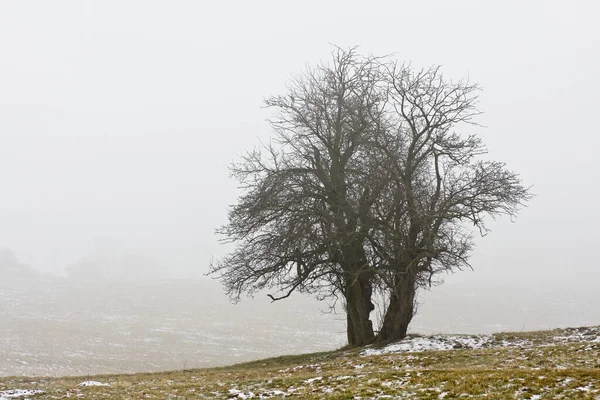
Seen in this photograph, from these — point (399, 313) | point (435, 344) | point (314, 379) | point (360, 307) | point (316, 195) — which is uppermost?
point (316, 195)

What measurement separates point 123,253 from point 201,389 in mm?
127386

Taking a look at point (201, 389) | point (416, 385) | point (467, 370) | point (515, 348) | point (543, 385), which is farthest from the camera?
point (515, 348)

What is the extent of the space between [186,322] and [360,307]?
136 ft

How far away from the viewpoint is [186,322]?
5853 cm

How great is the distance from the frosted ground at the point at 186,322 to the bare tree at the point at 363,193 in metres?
16.0

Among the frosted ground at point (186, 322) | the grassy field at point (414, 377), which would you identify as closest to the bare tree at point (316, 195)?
the grassy field at point (414, 377)

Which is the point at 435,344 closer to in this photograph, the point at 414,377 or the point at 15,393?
the point at 414,377

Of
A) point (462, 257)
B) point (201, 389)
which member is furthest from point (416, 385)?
point (462, 257)

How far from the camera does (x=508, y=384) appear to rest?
10.5 metres

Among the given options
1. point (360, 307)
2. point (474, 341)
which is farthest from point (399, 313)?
point (474, 341)

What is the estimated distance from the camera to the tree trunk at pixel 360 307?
22062 mm

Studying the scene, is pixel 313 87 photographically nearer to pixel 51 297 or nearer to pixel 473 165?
pixel 473 165

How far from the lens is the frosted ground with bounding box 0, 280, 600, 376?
37.7 metres

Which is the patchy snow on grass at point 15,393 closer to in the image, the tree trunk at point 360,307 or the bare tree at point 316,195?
the bare tree at point 316,195
